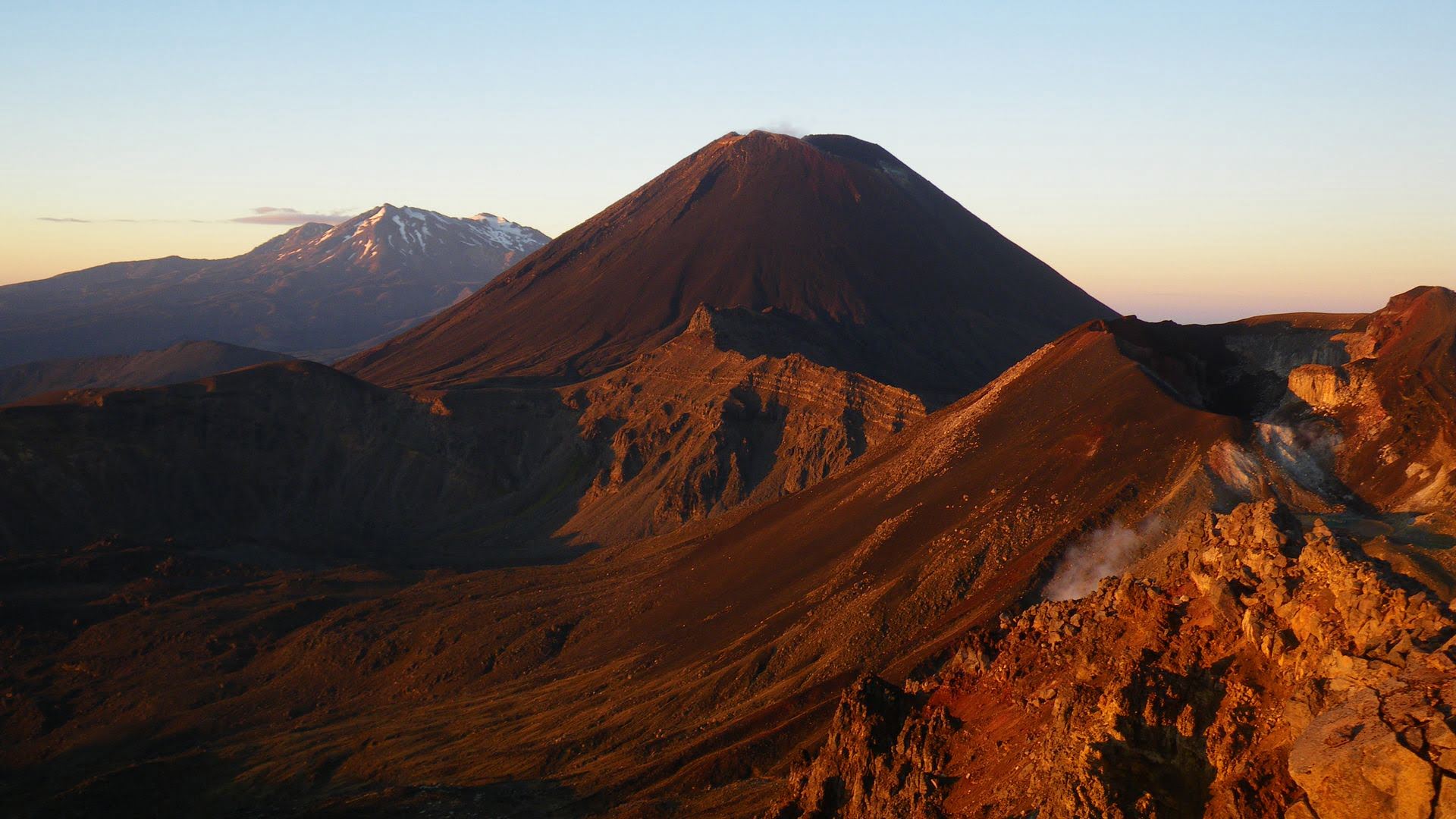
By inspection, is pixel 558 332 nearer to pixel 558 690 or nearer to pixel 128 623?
pixel 128 623

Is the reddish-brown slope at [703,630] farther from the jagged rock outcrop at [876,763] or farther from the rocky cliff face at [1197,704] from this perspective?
the rocky cliff face at [1197,704]

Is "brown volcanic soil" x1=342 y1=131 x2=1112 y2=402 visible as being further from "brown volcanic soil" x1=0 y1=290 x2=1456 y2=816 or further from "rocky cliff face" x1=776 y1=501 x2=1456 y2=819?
"rocky cliff face" x1=776 y1=501 x2=1456 y2=819

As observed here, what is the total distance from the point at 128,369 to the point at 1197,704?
15681 centimetres

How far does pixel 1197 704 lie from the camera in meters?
16.8

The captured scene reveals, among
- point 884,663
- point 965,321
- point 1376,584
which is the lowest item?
point 884,663

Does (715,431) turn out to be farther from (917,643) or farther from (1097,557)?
(1097,557)

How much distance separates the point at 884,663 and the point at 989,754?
19338 millimetres

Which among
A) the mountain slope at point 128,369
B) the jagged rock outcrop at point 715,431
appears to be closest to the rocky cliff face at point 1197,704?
the jagged rock outcrop at point 715,431

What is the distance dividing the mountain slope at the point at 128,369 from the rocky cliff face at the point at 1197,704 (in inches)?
5461

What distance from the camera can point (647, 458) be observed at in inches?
3324

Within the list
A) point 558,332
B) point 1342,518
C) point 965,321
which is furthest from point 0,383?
point 1342,518

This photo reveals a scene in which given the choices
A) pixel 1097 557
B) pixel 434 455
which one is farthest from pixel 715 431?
pixel 1097 557

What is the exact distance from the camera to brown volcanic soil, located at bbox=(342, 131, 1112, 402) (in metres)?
122

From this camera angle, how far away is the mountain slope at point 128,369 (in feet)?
474
